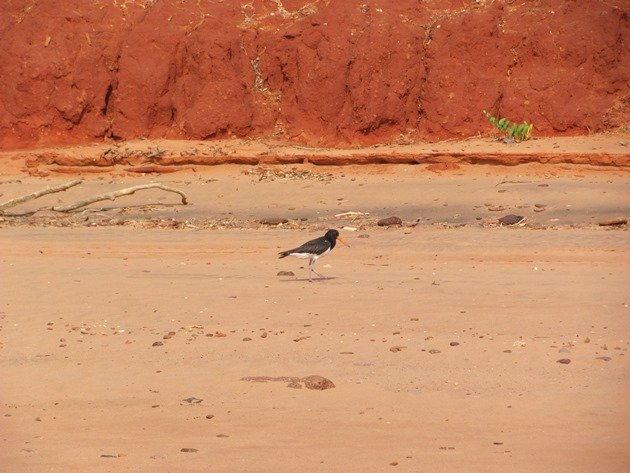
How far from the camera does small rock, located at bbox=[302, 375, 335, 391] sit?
8.50 m

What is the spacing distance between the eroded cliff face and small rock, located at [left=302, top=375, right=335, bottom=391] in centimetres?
1414

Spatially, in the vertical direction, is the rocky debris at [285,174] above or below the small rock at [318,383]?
below

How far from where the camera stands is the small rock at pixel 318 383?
8.50 meters

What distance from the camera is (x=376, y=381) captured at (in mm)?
8664

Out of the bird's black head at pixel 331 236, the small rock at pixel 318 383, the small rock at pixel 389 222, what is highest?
the small rock at pixel 318 383

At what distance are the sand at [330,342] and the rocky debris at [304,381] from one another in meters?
0.06

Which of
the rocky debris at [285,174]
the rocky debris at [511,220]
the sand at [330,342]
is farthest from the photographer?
the rocky debris at [285,174]

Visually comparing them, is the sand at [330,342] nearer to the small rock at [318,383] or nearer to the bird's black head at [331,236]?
the small rock at [318,383]

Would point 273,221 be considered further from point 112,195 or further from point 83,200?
point 83,200

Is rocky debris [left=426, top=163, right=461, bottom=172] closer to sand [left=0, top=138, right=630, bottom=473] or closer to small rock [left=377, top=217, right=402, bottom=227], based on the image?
sand [left=0, top=138, right=630, bottom=473]

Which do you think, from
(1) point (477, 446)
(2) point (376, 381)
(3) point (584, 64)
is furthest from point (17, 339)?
(3) point (584, 64)

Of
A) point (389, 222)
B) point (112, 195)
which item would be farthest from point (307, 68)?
point (389, 222)

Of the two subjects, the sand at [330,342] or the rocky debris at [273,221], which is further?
the rocky debris at [273,221]

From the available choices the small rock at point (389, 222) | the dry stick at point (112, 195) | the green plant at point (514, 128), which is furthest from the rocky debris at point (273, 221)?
the green plant at point (514, 128)
